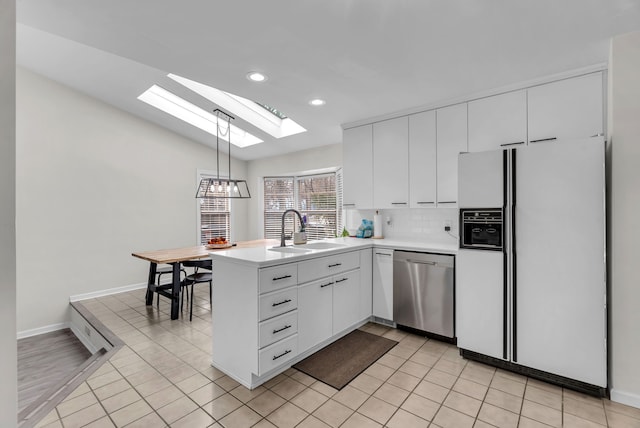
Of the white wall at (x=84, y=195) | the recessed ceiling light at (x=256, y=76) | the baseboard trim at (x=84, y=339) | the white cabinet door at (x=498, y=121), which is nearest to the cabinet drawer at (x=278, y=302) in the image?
the recessed ceiling light at (x=256, y=76)

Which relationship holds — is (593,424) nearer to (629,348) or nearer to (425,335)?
(629,348)

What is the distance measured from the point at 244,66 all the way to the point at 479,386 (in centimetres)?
319

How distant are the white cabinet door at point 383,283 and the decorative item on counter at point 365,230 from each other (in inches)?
22.5

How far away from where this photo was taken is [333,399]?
2.04 m

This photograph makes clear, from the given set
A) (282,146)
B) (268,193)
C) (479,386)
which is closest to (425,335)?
(479,386)

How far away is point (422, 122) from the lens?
326 cm

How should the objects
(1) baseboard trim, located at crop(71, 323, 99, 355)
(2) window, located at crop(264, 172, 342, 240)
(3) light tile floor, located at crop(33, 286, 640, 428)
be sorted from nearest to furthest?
(3) light tile floor, located at crop(33, 286, 640, 428) → (1) baseboard trim, located at crop(71, 323, 99, 355) → (2) window, located at crop(264, 172, 342, 240)

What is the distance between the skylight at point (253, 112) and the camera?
3988 millimetres

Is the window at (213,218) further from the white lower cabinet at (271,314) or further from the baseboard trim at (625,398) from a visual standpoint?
the baseboard trim at (625,398)

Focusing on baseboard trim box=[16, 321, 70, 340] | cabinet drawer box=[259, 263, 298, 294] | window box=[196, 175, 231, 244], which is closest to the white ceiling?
cabinet drawer box=[259, 263, 298, 294]

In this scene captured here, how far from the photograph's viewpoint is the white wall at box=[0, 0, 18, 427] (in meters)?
1.25

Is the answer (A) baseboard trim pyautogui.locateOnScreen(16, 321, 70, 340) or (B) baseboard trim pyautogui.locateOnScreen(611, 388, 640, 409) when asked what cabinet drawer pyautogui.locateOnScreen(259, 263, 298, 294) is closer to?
(B) baseboard trim pyautogui.locateOnScreen(611, 388, 640, 409)

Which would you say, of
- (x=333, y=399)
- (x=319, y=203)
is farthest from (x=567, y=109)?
(x=319, y=203)

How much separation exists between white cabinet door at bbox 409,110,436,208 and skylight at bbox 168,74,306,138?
1629mm
